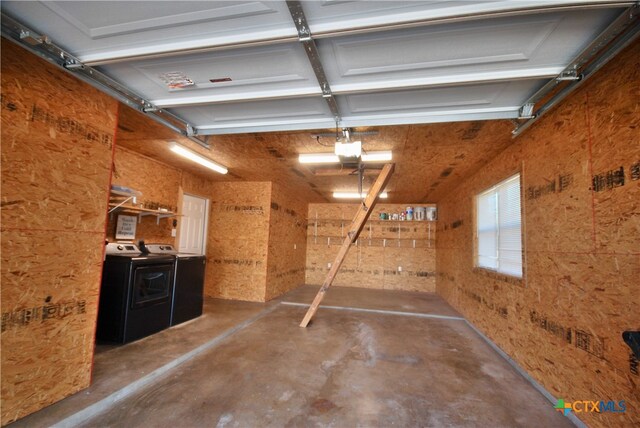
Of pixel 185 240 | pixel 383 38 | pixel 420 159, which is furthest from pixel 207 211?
pixel 383 38

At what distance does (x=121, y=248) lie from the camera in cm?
346

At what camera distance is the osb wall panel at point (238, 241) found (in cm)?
557

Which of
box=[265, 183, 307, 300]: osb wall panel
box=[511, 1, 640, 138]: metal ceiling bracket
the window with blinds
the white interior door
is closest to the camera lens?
box=[511, 1, 640, 138]: metal ceiling bracket

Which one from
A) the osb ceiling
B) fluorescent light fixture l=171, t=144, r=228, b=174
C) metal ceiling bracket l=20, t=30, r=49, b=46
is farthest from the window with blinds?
metal ceiling bracket l=20, t=30, r=49, b=46

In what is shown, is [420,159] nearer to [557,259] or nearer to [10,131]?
[557,259]

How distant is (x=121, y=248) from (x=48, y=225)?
1.71m

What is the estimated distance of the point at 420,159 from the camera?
386 cm

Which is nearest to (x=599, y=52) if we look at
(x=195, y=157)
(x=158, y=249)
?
(x=195, y=157)

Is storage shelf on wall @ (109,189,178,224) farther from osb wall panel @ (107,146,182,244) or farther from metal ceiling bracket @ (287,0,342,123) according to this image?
metal ceiling bracket @ (287,0,342,123)

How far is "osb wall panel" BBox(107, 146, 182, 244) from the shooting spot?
378cm

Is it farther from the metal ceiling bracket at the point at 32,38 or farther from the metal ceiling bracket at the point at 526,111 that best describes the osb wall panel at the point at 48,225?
the metal ceiling bracket at the point at 526,111

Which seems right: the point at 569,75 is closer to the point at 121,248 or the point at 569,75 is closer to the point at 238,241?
the point at 121,248

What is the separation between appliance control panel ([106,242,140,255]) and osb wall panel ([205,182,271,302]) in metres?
2.15

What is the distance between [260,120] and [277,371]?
262 cm
